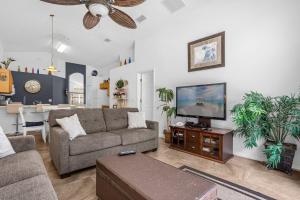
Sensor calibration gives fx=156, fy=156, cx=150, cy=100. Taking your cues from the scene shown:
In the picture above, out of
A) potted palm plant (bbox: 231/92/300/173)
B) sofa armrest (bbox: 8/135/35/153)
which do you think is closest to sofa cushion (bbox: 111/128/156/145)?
Answer: sofa armrest (bbox: 8/135/35/153)

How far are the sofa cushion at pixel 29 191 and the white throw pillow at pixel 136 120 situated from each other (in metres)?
2.18

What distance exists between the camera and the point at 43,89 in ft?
22.4

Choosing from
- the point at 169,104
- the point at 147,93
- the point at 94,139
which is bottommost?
the point at 94,139

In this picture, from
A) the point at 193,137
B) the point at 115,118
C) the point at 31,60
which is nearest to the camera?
the point at 193,137

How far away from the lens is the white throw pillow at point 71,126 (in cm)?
231

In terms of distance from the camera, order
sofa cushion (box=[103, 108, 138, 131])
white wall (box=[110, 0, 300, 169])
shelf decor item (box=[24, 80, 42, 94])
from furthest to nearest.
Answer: shelf decor item (box=[24, 80, 42, 94]) → sofa cushion (box=[103, 108, 138, 131]) → white wall (box=[110, 0, 300, 169])

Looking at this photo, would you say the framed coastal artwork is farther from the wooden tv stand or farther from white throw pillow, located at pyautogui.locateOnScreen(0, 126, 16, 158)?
white throw pillow, located at pyautogui.locateOnScreen(0, 126, 16, 158)

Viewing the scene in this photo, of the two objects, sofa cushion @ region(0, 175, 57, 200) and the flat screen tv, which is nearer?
sofa cushion @ region(0, 175, 57, 200)

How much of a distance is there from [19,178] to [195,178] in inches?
52.9

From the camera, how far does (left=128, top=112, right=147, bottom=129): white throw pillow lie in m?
3.24

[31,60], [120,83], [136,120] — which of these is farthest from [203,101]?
[31,60]

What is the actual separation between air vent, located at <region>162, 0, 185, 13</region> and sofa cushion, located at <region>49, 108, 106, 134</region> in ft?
9.15

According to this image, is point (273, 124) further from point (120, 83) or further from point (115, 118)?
point (120, 83)

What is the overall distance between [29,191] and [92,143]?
4.49 feet
